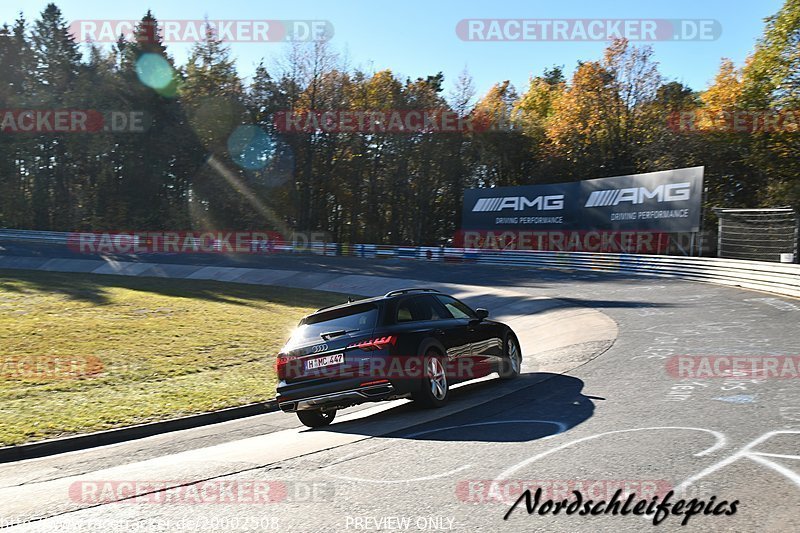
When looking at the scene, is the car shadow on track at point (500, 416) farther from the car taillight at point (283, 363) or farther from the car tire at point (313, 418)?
the car taillight at point (283, 363)

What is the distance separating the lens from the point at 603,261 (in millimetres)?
33906

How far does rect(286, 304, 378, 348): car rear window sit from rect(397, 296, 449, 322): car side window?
0.37 meters

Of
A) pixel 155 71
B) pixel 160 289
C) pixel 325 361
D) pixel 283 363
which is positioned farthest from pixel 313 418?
pixel 155 71

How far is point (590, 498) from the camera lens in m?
5.34

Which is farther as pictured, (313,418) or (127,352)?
(127,352)

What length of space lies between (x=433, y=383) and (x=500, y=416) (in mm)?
1083

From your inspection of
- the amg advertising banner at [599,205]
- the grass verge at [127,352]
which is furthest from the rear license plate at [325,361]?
the amg advertising banner at [599,205]

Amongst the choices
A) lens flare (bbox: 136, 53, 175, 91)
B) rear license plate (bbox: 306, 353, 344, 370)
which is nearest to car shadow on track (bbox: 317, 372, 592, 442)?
rear license plate (bbox: 306, 353, 344, 370)

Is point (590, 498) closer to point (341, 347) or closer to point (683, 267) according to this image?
point (341, 347)

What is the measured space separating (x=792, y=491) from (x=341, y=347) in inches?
207

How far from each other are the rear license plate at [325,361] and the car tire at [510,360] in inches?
127

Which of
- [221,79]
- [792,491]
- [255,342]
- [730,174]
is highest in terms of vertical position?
[221,79]

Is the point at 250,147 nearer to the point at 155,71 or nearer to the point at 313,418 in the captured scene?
the point at 155,71

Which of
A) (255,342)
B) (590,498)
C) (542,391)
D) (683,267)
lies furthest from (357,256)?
(590,498)
